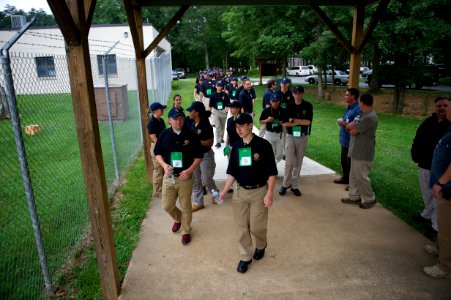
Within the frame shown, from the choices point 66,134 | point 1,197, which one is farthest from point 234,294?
point 66,134

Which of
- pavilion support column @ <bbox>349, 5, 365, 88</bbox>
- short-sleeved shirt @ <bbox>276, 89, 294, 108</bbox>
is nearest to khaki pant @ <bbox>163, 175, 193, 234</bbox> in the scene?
short-sleeved shirt @ <bbox>276, 89, 294, 108</bbox>

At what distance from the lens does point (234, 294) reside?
353 centimetres

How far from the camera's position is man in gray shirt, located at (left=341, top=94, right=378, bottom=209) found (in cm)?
499

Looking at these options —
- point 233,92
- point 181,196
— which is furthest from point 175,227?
point 233,92

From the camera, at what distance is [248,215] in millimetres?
3885

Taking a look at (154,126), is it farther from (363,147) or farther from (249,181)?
(363,147)

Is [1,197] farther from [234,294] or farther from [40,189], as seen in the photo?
[234,294]

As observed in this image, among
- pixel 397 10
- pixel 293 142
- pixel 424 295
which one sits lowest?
pixel 424 295

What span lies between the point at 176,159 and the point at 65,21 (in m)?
2.07

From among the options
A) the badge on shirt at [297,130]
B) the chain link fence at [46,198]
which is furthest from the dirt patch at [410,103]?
the chain link fence at [46,198]

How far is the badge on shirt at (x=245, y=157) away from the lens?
11.9 ft

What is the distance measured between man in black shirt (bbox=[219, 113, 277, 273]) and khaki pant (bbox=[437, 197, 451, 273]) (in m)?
1.84

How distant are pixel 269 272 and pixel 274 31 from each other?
1586 cm

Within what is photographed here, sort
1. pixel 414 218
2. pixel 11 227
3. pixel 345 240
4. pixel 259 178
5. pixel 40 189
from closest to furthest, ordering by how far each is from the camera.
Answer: pixel 259 178 < pixel 345 240 < pixel 11 227 < pixel 414 218 < pixel 40 189
